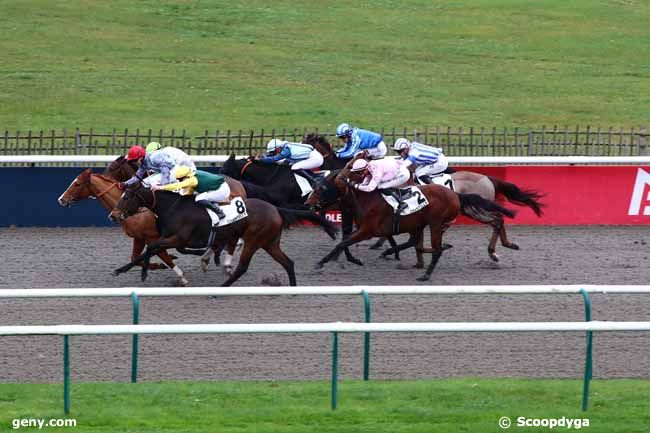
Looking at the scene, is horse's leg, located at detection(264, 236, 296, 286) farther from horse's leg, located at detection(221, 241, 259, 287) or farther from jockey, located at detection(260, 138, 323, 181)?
jockey, located at detection(260, 138, 323, 181)

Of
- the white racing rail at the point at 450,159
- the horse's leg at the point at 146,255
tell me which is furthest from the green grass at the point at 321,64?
the horse's leg at the point at 146,255

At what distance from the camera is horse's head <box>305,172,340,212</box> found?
13.8 m

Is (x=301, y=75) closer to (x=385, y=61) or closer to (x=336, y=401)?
(x=385, y=61)

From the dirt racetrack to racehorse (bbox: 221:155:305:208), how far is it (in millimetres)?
685

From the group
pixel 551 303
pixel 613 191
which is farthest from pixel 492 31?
pixel 551 303

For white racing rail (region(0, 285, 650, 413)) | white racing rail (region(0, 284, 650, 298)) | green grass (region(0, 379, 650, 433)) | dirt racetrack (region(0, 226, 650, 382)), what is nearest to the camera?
white racing rail (region(0, 285, 650, 413))

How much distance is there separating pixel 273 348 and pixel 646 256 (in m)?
6.93

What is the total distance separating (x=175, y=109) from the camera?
2608 centimetres

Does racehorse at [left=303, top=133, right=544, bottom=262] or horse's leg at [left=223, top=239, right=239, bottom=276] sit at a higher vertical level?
racehorse at [left=303, top=133, right=544, bottom=262]

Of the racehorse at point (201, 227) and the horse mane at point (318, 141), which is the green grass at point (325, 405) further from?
the horse mane at point (318, 141)

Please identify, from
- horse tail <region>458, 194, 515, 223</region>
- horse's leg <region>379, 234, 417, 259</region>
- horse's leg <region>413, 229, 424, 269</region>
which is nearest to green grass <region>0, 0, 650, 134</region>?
horse's leg <region>379, 234, 417, 259</region>

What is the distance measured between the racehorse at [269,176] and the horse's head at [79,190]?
5.46ft

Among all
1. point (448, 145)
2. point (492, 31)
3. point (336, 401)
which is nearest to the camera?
point (336, 401)

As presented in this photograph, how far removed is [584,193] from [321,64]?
45.3 ft
